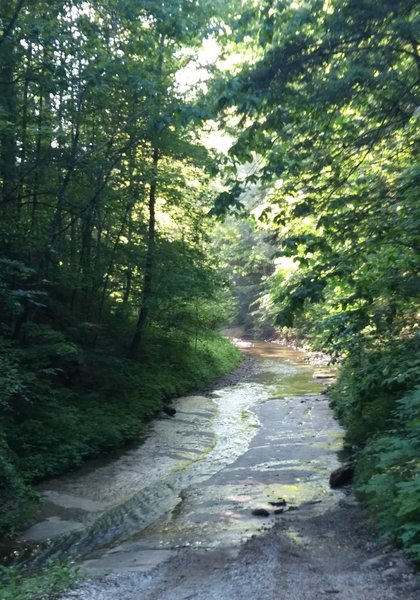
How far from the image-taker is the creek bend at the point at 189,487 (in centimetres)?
693

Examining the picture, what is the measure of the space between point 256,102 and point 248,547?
537cm

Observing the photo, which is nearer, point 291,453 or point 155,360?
point 291,453

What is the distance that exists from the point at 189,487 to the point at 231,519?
1994 mm

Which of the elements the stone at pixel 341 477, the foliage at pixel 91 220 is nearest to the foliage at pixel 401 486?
the stone at pixel 341 477

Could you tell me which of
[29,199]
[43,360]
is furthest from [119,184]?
[43,360]

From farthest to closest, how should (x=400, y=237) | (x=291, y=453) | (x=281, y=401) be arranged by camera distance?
(x=281, y=401)
(x=291, y=453)
(x=400, y=237)

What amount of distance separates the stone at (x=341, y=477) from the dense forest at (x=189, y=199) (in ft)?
0.84

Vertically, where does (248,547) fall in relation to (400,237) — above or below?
below

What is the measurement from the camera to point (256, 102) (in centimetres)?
667

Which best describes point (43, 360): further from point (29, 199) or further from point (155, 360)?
point (155, 360)

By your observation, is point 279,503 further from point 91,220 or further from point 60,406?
point 91,220

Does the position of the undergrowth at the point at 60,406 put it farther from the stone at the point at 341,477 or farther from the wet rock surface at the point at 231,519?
the stone at the point at 341,477

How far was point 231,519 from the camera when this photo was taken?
7.55 metres

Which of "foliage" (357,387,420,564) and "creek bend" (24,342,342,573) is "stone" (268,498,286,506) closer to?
"creek bend" (24,342,342,573)
